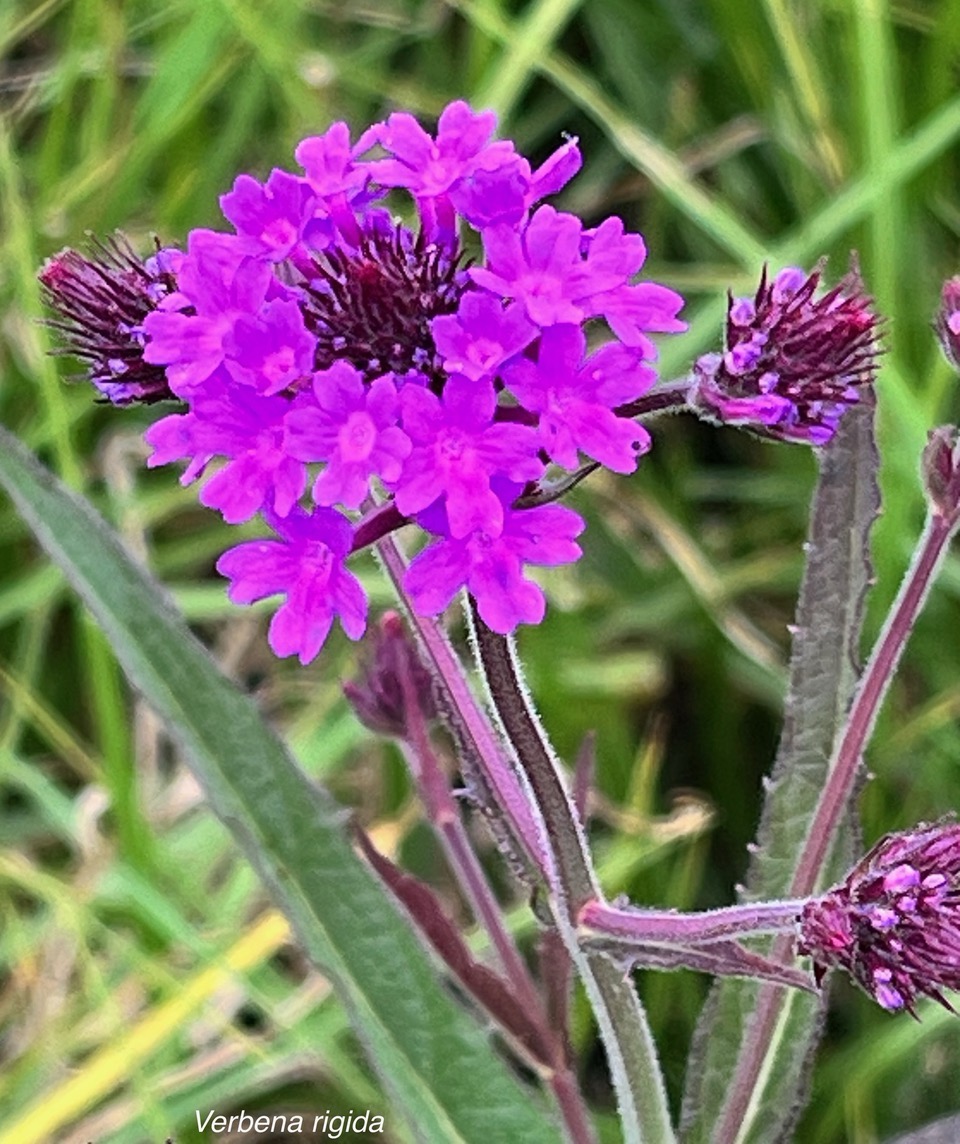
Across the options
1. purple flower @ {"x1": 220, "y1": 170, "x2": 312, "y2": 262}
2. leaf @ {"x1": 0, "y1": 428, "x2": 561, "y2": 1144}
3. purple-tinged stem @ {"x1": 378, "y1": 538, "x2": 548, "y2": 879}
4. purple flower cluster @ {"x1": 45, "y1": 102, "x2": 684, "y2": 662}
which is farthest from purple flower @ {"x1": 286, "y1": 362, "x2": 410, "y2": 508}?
leaf @ {"x1": 0, "y1": 428, "x2": 561, "y2": 1144}

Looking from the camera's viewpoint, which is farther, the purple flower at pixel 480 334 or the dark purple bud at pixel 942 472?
the dark purple bud at pixel 942 472

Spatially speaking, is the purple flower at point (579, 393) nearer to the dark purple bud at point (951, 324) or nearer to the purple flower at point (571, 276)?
the purple flower at point (571, 276)

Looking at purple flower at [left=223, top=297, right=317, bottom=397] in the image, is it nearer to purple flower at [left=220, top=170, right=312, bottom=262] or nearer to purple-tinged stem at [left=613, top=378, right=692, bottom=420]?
purple flower at [left=220, top=170, right=312, bottom=262]

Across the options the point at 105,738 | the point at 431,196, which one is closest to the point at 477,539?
the point at 431,196

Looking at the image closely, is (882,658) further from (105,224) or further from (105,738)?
(105,224)

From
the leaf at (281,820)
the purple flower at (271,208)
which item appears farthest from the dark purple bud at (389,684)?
the purple flower at (271,208)

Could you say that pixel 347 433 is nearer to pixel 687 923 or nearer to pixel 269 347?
pixel 269 347

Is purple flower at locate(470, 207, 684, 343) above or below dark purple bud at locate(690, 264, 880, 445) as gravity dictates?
above
